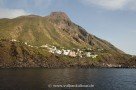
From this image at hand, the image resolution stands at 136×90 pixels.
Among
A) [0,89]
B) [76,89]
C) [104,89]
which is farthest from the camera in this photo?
[104,89]

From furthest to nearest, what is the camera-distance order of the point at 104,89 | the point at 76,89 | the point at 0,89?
the point at 104,89 → the point at 76,89 → the point at 0,89

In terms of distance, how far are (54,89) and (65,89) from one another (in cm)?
509

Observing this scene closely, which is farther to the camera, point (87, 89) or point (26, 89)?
point (87, 89)

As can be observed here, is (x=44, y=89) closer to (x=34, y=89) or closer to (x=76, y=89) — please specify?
(x=34, y=89)

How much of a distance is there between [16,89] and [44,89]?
40.4 ft

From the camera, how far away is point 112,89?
424 ft

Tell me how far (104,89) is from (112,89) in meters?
5.01

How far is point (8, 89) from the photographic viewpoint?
368 ft

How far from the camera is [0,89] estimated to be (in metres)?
111

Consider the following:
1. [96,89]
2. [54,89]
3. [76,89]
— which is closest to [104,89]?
[96,89]

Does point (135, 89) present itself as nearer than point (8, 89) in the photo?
No

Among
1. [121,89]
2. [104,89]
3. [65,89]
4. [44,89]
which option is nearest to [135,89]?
[121,89]

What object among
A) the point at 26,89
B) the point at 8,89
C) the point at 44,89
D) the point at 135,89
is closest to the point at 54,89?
the point at 44,89

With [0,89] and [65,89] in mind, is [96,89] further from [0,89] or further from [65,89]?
[0,89]
